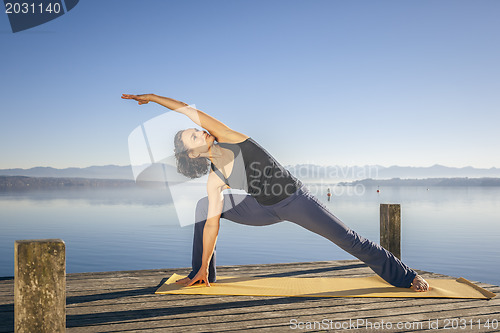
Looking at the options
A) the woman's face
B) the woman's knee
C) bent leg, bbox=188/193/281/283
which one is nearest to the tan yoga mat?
bent leg, bbox=188/193/281/283

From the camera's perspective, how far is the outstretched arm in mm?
3168

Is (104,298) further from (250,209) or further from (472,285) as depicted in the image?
(472,285)

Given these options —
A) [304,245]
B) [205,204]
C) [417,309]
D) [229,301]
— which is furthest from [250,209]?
[304,245]

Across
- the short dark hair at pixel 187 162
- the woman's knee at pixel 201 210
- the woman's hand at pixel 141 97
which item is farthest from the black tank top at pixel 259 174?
the woman's hand at pixel 141 97

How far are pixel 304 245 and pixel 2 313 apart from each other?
13.4 m

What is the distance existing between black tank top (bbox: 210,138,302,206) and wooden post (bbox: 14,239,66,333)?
1530 millimetres

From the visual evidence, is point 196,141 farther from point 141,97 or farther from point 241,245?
point 241,245

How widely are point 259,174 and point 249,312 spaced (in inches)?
38.4

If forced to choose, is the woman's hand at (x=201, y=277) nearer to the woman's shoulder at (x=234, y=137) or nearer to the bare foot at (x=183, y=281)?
the bare foot at (x=183, y=281)

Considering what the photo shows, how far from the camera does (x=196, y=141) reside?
3.33 metres

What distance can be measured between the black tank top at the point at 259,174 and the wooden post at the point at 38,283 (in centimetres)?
153

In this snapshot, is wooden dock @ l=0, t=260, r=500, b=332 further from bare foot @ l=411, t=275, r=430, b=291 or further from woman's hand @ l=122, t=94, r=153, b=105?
woman's hand @ l=122, t=94, r=153, b=105

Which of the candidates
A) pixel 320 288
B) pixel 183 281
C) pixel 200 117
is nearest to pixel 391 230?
pixel 320 288

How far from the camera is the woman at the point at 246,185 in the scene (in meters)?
3.27
